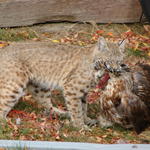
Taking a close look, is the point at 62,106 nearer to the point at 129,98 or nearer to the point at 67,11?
the point at 129,98

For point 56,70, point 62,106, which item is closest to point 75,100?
point 56,70

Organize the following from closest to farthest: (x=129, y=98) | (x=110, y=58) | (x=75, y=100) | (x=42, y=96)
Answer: (x=129, y=98) → (x=110, y=58) → (x=75, y=100) → (x=42, y=96)

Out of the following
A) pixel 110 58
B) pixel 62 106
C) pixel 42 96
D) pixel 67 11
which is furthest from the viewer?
pixel 67 11

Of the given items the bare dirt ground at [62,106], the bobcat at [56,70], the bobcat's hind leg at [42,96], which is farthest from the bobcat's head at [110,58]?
the bobcat's hind leg at [42,96]

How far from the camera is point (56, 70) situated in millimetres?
7668

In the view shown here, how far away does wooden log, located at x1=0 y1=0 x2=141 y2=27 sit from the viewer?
394 inches

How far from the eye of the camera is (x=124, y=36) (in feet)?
33.4

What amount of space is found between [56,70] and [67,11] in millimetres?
2780

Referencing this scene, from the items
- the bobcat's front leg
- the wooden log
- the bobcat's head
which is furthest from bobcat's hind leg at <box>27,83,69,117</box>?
the wooden log

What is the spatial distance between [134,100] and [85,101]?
90 cm

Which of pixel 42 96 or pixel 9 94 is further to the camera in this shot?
pixel 42 96

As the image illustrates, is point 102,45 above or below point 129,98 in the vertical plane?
above

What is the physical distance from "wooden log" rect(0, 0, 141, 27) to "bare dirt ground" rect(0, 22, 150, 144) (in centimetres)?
12

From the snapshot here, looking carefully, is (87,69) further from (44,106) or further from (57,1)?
(57,1)
